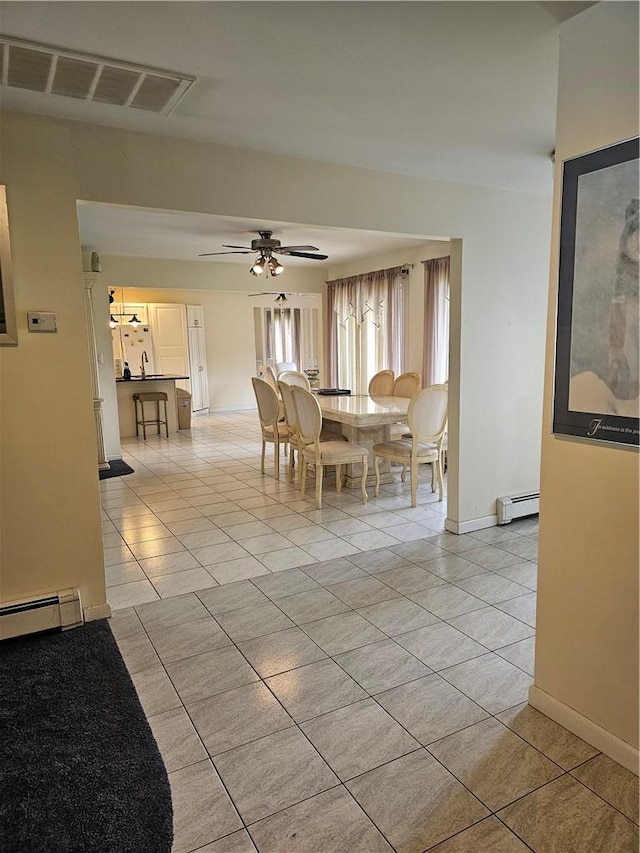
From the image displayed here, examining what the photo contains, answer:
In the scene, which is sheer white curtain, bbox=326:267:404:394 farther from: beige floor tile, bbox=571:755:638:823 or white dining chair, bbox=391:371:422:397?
beige floor tile, bbox=571:755:638:823

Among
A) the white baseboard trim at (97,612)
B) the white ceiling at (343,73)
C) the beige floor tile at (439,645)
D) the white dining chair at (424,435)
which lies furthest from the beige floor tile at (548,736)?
the white dining chair at (424,435)

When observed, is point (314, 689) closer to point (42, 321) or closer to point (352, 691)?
point (352, 691)

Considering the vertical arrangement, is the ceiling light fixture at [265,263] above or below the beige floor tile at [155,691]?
above

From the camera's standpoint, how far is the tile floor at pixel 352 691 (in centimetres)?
158

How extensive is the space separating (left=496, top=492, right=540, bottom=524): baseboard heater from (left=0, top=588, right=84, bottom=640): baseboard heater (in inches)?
113

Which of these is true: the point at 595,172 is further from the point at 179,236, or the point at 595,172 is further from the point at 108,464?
the point at 108,464

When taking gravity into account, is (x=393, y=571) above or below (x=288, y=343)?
below

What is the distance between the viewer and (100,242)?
588 centimetres

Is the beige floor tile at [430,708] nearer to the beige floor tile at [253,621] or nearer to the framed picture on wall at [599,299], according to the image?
the beige floor tile at [253,621]

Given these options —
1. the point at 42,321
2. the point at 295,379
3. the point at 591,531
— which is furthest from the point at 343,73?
the point at 295,379

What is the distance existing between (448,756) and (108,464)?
5290mm

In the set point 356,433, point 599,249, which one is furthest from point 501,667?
point 356,433

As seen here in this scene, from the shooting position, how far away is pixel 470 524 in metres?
3.94

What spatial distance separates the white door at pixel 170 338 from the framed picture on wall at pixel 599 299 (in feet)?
28.2
